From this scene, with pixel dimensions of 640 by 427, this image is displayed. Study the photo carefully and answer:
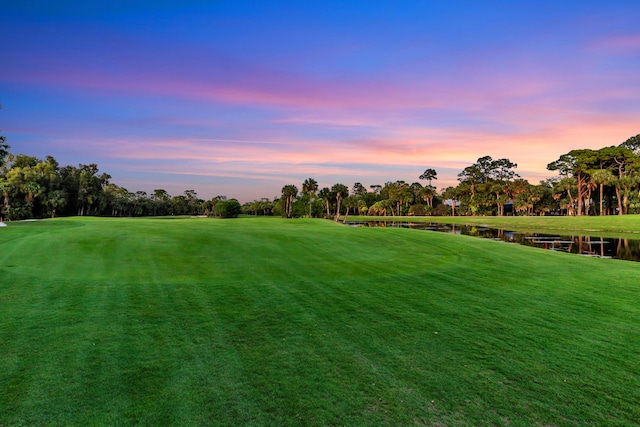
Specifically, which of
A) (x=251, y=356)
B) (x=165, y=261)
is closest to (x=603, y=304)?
(x=251, y=356)

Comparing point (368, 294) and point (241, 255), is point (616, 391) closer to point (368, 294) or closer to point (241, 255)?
point (368, 294)

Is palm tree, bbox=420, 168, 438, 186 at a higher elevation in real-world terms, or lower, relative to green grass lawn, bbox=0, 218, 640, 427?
higher

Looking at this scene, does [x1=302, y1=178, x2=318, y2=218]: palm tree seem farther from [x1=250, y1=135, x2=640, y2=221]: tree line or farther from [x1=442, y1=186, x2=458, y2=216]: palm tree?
[x1=442, y1=186, x2=458, y2=216]: palm tree

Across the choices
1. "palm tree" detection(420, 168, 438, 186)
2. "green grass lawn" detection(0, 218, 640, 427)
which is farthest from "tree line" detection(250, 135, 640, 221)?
"green grass lawn" detection(0, 218, 640, 427)

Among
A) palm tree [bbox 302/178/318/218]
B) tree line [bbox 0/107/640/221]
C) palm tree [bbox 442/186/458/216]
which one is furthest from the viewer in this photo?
palm tree [bbox 442/186/458/216]

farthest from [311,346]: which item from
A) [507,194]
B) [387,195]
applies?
[387,195]

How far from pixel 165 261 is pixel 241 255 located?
8.62ft

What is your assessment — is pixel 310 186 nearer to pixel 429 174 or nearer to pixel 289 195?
pixel 289 195

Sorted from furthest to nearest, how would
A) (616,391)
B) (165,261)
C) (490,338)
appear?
(165,261) < (490,338) < (616,391)

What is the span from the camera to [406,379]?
4.30 m

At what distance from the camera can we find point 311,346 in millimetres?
5262

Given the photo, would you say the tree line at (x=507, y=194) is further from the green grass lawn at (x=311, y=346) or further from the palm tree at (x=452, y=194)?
the green grass lawn at (x=311, y=346)

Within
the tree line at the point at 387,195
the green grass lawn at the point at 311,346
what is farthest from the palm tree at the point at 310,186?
the green grass lawn at the point at 311,346

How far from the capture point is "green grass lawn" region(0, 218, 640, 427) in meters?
3.67
